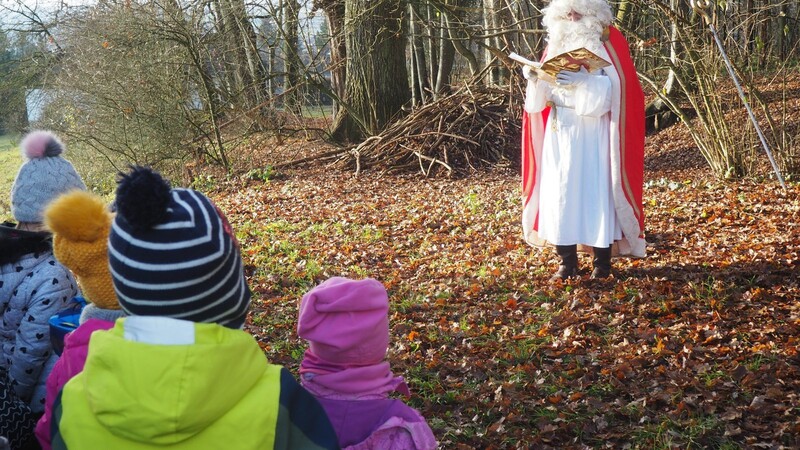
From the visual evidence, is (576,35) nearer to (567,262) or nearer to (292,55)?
(567,262)

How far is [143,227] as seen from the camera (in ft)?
6.15

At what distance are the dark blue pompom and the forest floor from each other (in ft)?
8.44

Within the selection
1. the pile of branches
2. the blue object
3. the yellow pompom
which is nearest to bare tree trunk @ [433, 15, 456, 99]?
the pile of branches

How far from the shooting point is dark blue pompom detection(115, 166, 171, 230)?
72.6 inches

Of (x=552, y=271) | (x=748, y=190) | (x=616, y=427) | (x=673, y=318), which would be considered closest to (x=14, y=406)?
(x=616, y=427)

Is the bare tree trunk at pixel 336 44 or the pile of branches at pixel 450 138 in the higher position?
the bare tree trunk at pixel 336 44

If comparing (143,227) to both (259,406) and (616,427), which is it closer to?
(259,406)

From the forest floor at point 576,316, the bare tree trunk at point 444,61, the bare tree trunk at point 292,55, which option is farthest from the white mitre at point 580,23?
the bare tree trunk at point 444,61

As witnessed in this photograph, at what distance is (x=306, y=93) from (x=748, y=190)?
29.3 ft

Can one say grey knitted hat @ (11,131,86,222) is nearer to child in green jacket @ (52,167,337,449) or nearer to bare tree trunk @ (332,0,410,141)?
child in green jacket @ (52,167,337,449)

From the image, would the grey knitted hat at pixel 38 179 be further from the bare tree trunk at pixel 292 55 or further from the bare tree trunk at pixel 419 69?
the bare tree trunk at pixel 419 69

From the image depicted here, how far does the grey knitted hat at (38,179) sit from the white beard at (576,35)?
3811 millimetres

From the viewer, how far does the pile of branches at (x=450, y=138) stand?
12406mm

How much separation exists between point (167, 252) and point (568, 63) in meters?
4.43
